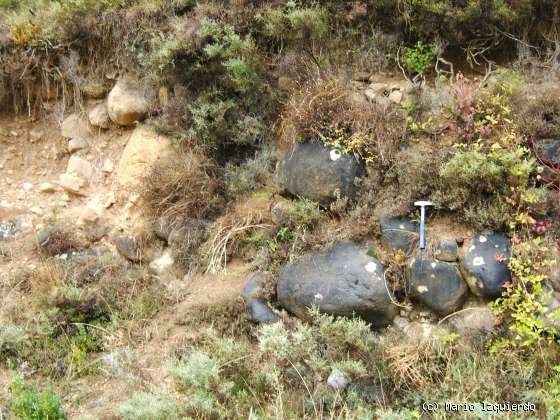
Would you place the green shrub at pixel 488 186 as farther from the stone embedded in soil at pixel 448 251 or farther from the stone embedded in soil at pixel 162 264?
the stone embedded in soil at pixel 162 264

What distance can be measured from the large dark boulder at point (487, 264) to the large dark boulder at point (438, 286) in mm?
99

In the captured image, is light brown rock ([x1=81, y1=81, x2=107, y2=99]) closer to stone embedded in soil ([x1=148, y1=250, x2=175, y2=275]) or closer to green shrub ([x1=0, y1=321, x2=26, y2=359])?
stone embedded in soil ([x1=148, y1=250, x2=175, y2=275])

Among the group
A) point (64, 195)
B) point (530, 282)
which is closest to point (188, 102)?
point (64, 195)

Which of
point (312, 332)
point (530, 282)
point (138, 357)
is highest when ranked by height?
point (530, 282)

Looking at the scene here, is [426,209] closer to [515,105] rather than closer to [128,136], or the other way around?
[515,105]

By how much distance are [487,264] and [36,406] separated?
12.7 ft

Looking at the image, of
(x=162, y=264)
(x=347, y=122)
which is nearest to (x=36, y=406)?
(x=162, y=264)

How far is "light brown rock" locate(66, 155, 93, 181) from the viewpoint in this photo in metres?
7.09

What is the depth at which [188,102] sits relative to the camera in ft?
21.4

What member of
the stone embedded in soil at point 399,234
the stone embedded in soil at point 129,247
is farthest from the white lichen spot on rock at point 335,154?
the stone embedded in soil at point 129,247

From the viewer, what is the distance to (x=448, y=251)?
471cm

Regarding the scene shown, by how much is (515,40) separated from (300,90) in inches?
97.7

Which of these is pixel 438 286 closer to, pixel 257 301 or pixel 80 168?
pixel 257 301

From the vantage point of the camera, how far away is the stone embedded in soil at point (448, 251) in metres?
4.70
